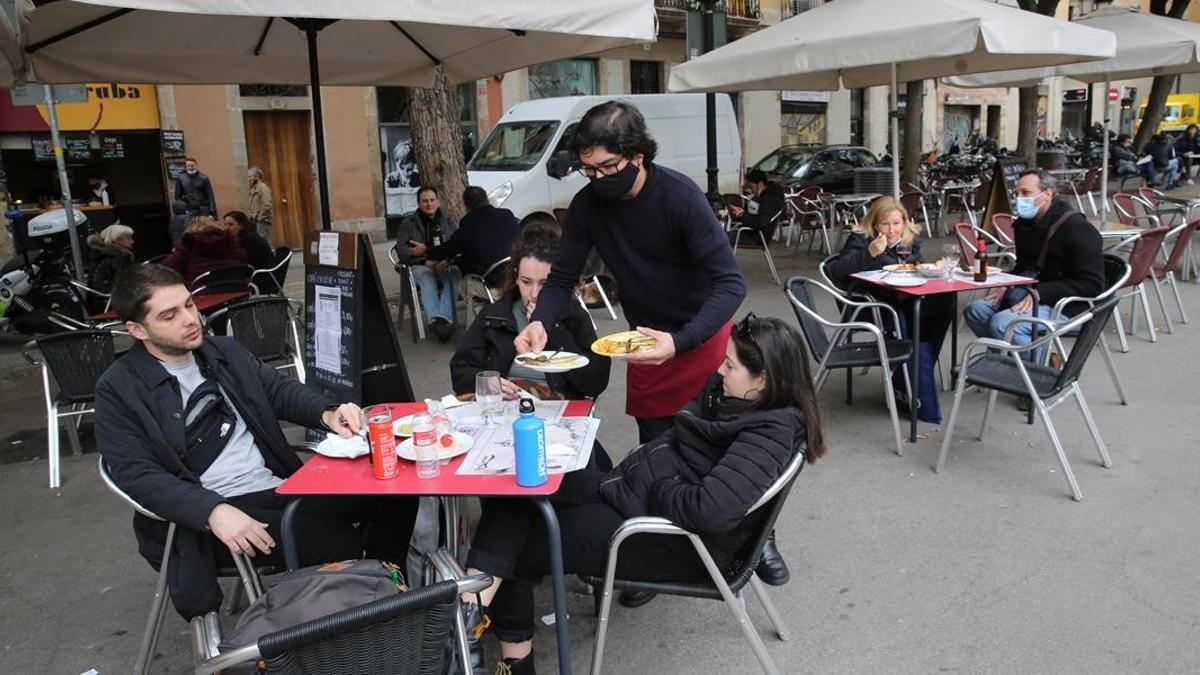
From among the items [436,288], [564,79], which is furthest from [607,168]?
[564,79]

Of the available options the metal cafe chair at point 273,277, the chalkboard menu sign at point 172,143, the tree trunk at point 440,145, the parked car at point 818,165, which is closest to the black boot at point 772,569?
the metal cafe chair at point 273,277

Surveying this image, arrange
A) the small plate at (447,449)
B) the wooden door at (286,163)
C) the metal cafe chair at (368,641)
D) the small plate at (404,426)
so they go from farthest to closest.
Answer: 1. the wooden door at (286,163)
2. the small plate at (404,426)
3. the small plate at (447,449)
4. the metal cafe chair at (368,641)

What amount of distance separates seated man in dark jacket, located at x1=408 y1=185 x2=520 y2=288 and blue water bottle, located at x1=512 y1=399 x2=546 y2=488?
200 inches

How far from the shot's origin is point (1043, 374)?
4555 millimetres

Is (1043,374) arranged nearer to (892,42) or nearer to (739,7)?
(892,42)

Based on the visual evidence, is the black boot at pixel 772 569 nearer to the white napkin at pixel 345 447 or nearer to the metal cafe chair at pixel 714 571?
the metal cafe chair at pixel 714 571

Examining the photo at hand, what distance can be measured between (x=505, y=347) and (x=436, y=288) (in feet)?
14.4

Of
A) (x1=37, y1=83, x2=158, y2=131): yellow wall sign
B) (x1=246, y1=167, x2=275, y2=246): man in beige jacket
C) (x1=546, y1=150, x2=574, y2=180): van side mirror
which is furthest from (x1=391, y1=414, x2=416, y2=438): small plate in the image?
(x1=37, y1=83, x2=158, y2=131): yellow wall sign

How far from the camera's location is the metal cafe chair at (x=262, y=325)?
18.0ft

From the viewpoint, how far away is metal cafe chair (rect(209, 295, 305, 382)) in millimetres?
5488

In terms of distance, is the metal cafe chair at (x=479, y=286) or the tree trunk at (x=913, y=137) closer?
the metal cafe chair at (x=479, y=286)

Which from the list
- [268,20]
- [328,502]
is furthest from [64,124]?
[328,502]

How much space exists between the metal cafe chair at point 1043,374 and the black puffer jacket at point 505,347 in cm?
196

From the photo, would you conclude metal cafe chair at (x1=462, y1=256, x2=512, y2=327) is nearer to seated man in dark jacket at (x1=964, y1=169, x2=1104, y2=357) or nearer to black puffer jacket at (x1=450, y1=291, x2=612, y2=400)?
black puffer jacket at (x1=450, y1=291, x2=612, y2=400)
